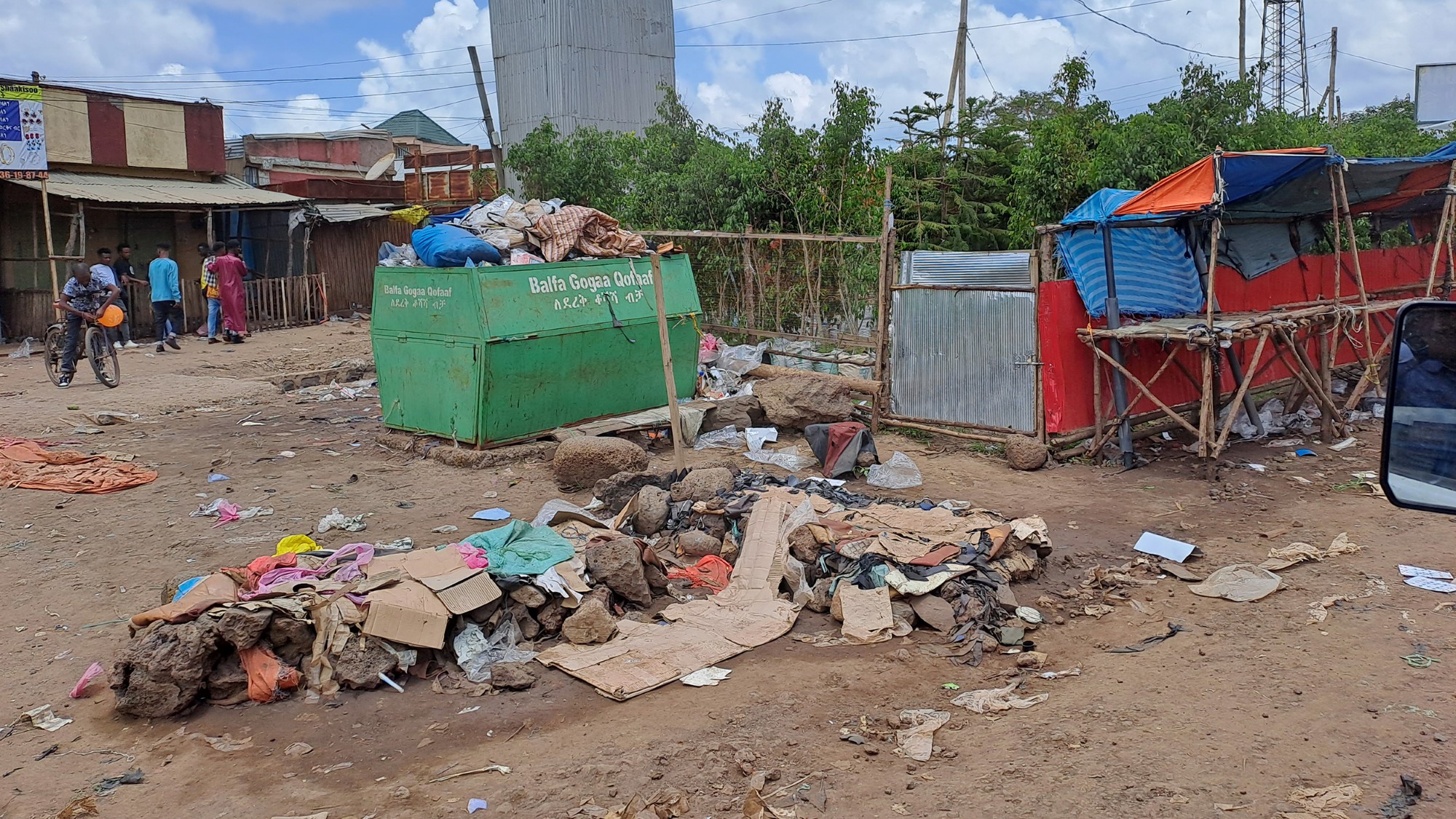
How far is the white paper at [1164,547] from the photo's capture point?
6.25 m

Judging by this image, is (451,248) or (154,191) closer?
(451,248)

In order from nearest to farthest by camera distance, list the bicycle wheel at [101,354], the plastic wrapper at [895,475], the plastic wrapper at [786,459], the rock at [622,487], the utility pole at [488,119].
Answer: the rock at [622,487] < the plastic wrapper at [895,475] < the plastic wrapper at [786,459] < the bicycle wheel at [101,354] < the utility pole at [488,119]

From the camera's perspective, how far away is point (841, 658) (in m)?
4.92

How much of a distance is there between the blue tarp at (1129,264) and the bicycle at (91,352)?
11209 mm

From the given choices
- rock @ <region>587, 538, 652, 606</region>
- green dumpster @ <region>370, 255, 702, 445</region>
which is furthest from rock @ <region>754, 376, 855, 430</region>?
rock @ <region>587, 538, 652, 606</region>

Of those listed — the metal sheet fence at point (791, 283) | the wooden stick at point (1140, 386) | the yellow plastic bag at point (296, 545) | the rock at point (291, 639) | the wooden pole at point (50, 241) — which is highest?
the wooden pole at point (50, 241)

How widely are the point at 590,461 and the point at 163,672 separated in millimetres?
4020

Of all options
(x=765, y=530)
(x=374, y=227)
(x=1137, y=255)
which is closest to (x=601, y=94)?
(x=374, y=227)

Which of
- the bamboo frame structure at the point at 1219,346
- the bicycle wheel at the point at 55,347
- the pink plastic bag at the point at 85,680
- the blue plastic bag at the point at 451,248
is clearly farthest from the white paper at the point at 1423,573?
the bicycle wheel at the point at 55,347

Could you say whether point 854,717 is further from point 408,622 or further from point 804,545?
point 408,622

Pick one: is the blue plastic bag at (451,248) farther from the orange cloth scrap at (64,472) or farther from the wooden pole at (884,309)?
the wooden pole at (884,309)

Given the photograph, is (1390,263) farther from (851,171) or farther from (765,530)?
(765,530)

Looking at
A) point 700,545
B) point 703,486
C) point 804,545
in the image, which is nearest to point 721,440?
point 703,486

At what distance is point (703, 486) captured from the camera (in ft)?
22.4
